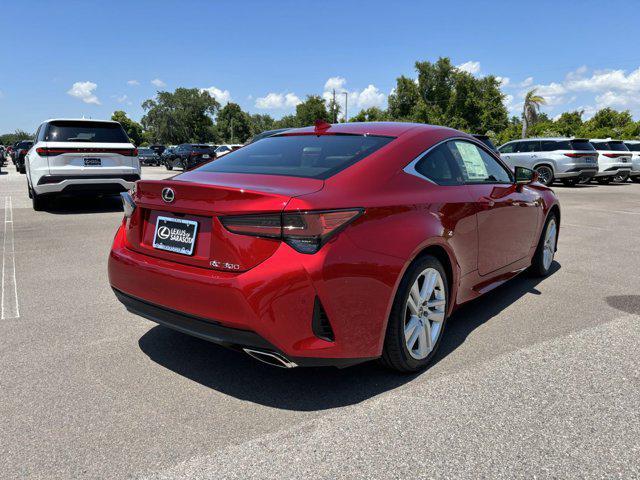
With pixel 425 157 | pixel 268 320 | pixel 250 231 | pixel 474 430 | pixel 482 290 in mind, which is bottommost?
pixel 474 430

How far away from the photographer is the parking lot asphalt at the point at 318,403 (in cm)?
229

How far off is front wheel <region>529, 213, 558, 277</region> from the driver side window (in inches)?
46.1

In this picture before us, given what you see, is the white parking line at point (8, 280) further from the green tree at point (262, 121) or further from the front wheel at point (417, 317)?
the green tree at point (262, 121)

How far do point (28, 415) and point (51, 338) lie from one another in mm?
1149

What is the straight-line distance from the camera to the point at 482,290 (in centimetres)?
405

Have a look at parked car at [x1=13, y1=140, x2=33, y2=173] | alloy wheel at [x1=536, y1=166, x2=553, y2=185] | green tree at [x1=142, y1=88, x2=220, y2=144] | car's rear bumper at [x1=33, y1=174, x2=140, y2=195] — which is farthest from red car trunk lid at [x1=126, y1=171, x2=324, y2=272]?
green tree at [x1=142, y1=88, x2=220, y2=144]

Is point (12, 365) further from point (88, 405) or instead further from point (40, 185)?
point (40, 185)

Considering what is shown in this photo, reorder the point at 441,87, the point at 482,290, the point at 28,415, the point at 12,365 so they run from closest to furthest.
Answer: the point at 28,415 < the point at 12,365 < the point at 482,290 < the point at 441,87

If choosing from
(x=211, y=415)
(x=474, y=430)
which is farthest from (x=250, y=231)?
(x=474, y=430)

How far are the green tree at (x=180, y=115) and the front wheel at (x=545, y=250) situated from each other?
313 ft

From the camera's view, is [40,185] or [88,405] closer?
[88,405]

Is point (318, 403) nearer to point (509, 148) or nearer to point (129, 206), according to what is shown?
point (129, 206)

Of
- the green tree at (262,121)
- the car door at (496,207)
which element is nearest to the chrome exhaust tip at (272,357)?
the car door at (496,207)

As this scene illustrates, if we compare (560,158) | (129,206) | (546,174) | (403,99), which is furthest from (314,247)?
(403,99)
